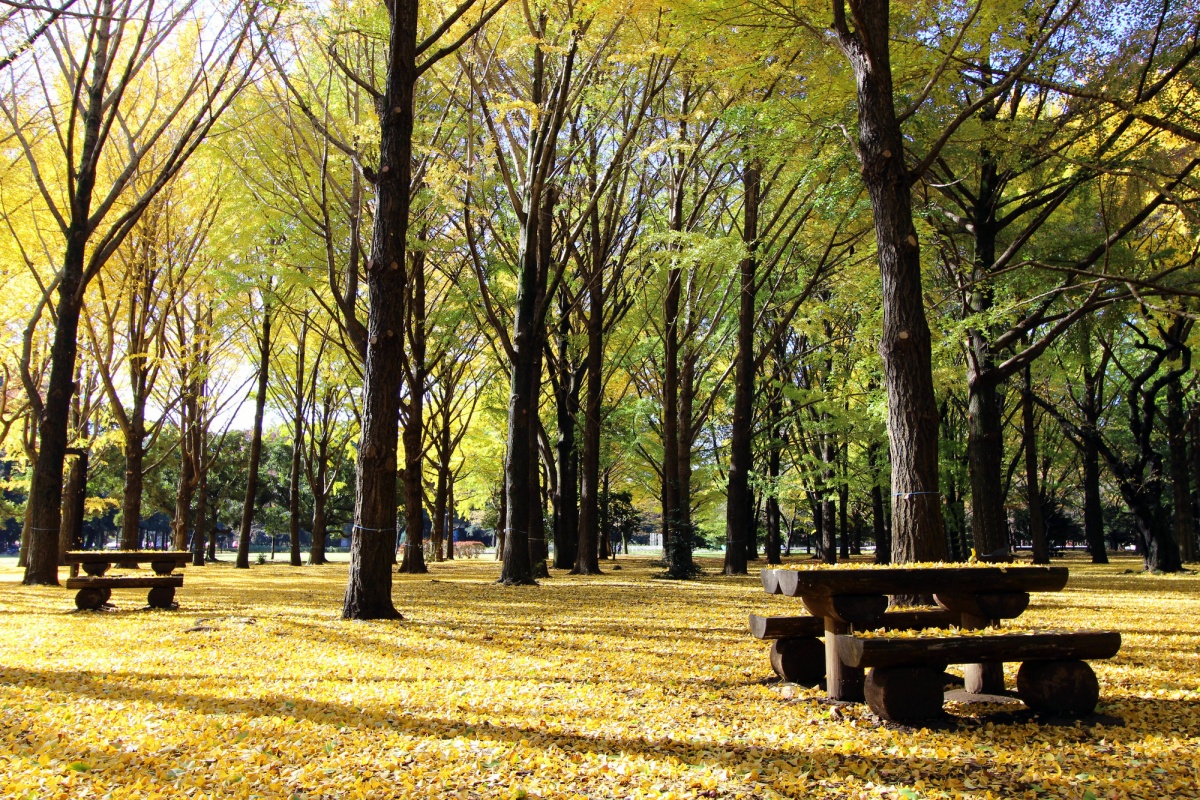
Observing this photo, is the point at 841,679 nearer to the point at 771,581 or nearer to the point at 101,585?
the point at 771,581

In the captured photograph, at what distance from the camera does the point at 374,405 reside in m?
8.11

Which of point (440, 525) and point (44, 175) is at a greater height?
point (44, 175)

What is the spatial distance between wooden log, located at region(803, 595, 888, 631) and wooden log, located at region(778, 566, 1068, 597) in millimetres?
44

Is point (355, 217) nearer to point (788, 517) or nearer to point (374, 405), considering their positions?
point (374, 405)

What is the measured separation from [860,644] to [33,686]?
4786 millimetres

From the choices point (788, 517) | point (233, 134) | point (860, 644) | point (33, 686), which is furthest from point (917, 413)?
point (788, 517)

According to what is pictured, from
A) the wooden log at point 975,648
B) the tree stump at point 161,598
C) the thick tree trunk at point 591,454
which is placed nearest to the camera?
the wooden log at point 975,648

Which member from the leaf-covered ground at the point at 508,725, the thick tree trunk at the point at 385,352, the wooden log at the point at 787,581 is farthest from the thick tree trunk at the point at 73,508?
the wooden log at the point at 787,581

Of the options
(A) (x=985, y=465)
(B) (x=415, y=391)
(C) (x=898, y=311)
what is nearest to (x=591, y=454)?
(B) (x=415, y=391)

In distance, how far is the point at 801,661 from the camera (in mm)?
4867

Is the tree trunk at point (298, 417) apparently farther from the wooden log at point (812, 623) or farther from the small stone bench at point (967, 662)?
the small stone bench at point (967, 662)

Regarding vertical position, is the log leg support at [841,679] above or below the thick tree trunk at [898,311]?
below

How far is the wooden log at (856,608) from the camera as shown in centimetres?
418

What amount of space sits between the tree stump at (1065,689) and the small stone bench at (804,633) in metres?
0.66
